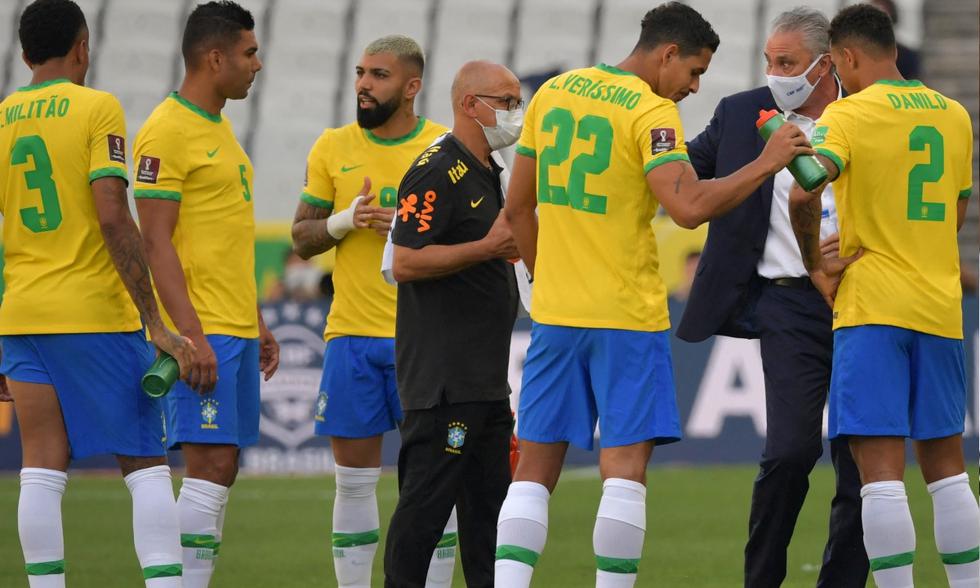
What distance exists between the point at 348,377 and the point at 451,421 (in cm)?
98

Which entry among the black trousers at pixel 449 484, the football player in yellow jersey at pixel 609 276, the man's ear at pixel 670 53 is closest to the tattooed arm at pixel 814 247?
the football player in yellow jersey at pixel 609 276

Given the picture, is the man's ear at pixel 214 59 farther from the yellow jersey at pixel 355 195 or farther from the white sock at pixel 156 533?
the white sock at pixel 156 533

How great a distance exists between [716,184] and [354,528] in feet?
7.48

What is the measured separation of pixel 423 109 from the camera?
18.8 m

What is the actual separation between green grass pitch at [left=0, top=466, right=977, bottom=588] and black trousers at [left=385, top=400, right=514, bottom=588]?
181 centimetres

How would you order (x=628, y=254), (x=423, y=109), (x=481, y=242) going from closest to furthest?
(x=628, y=254)
(x=481, y=242)
(x=423, y=109)

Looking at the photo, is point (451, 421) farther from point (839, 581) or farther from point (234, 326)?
point (839, 581)

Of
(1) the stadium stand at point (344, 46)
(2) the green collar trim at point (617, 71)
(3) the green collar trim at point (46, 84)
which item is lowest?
(3) the green collar trim at point (46, 84)

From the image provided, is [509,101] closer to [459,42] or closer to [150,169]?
[150,169]

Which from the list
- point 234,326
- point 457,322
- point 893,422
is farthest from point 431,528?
point 893,422

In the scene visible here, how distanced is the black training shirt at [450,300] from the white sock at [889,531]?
137 centimetres

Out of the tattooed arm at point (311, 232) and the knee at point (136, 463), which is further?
the tattooed arm at point (311, 232)

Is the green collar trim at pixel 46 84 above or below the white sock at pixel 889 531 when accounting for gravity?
above

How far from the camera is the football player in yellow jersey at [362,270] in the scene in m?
6.28
